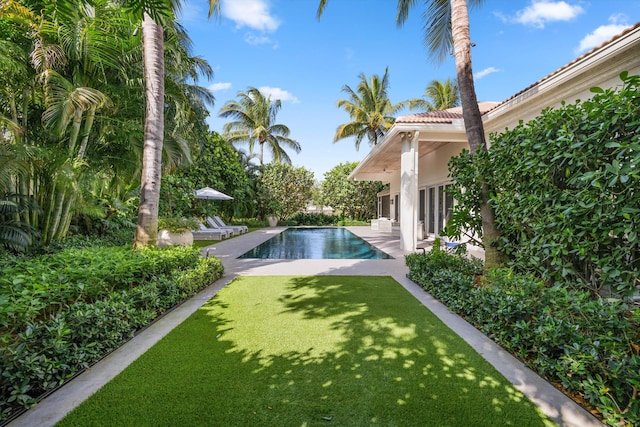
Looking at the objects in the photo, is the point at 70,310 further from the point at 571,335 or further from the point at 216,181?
the point at 216,181

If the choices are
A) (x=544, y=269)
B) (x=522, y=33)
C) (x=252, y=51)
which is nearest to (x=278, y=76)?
(x=252, y=51)

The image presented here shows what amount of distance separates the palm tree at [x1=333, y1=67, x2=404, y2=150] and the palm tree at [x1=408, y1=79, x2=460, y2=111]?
2753 millimetres

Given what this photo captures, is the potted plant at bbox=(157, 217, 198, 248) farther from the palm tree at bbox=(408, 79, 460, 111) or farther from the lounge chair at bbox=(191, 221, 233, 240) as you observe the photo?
the palm tree at bbox=(408, 79, 460, 111)

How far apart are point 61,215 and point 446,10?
1135 centimetres

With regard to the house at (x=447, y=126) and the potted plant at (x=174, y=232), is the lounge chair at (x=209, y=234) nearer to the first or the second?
the potted plant at (x=174, y=232)

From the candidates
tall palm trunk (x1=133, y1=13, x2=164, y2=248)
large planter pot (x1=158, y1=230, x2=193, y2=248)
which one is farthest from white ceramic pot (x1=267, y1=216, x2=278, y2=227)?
tall palm trunk (x1=133, y1=13, x2=164, y2=248)

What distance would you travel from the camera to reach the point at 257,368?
3.17 metres

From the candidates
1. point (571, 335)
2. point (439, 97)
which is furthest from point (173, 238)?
point (439, 97)

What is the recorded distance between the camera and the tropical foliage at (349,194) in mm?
29844

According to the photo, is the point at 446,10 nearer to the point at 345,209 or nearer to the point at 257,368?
the point at 257,368

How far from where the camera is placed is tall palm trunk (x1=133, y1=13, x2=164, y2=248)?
6484mm

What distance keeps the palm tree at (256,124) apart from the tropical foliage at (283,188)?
1.99 metres

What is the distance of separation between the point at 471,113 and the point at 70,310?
6.49 m

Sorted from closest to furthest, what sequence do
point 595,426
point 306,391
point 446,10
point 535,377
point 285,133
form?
1. point 595,426
2. point 306,391
3. point 535,377
4. point 446,10
5. point 285,133
